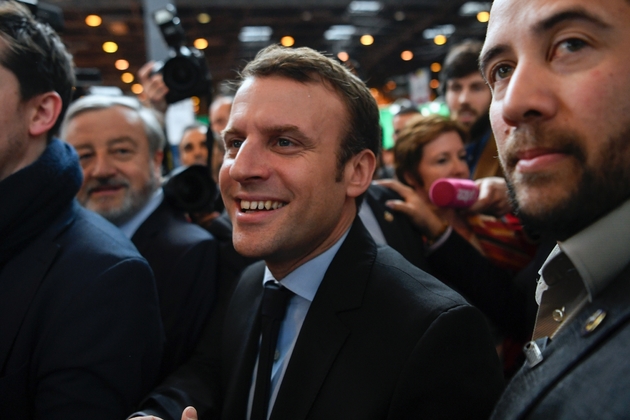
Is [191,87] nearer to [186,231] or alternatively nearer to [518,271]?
[186,231]

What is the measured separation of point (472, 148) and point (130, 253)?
6.22 feet

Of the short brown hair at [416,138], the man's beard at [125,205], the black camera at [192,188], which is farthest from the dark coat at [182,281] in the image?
the short brown hair at [416,138]

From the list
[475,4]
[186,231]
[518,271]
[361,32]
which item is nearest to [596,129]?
[518,271]

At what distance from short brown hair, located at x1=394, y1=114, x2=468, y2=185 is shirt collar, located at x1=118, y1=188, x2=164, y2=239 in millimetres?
1143

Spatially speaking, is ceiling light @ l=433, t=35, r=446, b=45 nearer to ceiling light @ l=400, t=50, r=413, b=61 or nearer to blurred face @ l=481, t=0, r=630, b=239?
ceiling light @ l=400, t=50, r=413, b=61

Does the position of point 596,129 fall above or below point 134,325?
above

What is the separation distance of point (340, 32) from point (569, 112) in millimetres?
11397

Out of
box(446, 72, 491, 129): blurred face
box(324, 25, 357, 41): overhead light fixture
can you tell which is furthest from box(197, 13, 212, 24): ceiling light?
box(446, 72, 491, 129): blurred face

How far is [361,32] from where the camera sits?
11.8 m

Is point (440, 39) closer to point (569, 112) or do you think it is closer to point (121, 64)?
point (121, 64)

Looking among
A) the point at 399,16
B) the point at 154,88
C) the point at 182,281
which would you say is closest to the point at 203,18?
the point at 399,16

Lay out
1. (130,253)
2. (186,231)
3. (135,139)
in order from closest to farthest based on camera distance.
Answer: (130,253) < (186,231) < (135,139)

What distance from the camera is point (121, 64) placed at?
1255cm

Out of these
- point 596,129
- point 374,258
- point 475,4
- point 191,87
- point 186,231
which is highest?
point 475,4
